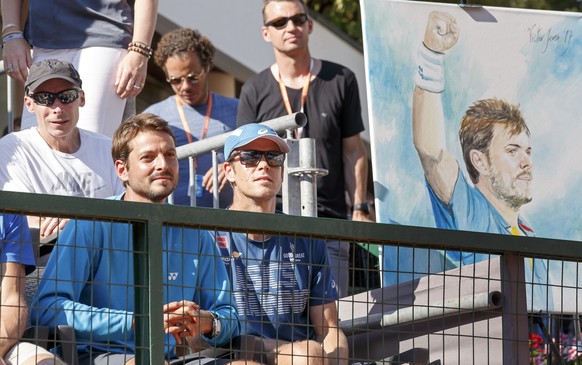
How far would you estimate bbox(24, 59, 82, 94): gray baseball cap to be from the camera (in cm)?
605

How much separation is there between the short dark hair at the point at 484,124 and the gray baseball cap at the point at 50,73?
2293 mm

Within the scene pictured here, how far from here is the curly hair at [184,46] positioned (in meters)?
7.65

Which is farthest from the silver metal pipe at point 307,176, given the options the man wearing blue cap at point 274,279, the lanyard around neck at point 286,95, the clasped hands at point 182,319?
the clasped hands at point 182,319

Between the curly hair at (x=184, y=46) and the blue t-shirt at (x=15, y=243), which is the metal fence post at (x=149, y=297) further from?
the curly hair at (x=184, y=46)

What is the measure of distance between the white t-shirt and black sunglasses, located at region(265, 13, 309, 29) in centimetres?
148

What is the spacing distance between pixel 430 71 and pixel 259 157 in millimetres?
1924

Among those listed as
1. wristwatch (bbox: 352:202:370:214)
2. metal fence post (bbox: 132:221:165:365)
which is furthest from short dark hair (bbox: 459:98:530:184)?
metal fence post (bbox: 132:221:165:365)

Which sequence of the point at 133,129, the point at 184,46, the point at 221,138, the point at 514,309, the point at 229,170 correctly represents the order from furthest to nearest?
the point at 184,46, the point at 221,138, the point at 229,170, the point at 133,129, the point at 514,309

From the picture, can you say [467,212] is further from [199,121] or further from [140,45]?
[140,45]

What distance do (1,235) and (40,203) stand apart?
902 mm

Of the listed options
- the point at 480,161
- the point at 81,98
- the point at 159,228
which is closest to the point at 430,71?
the point at 480,161

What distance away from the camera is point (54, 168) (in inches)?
244

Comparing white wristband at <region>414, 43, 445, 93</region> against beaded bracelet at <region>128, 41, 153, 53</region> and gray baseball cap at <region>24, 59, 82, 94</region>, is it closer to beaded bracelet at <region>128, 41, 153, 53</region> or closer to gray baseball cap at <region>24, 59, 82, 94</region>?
beaded bracelet at <region>128, 41, 153, 53</region>

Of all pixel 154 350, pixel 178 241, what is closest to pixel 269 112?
pixel 178 241
